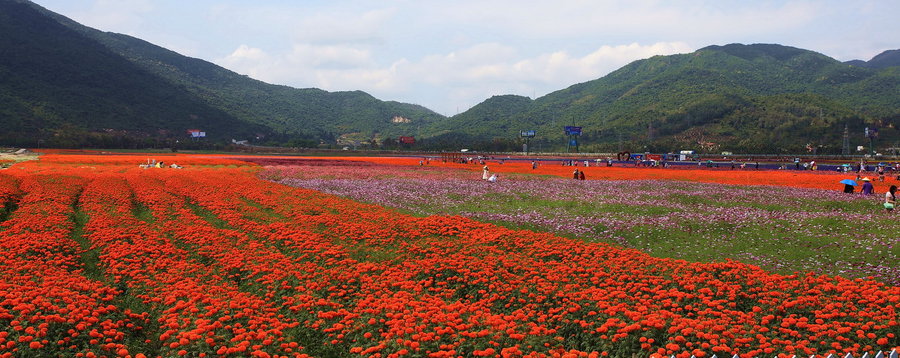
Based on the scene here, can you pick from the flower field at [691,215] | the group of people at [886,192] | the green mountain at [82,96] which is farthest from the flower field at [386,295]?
the green mountain at [82,96]

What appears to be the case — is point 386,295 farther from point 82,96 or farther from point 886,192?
point 82,96

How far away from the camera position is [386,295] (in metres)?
9.38

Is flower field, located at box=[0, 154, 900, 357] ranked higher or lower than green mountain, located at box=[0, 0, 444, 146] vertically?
lower

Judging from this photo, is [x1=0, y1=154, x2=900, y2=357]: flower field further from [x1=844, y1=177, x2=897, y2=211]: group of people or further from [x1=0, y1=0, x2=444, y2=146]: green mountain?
[x1=0, y1=0, x2=444, y2=146]: green mountain

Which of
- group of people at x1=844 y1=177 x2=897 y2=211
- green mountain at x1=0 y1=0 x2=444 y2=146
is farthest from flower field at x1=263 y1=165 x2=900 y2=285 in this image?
green mountain at x1=0 y1=0 x2=444 y2=146

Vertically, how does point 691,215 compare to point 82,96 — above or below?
below

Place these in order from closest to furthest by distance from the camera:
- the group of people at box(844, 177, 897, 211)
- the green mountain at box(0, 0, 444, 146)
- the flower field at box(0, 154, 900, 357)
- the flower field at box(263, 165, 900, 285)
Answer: the flower field at box(0, 154, 900, 357) → the flower field at box(263, 165, 900, 285) → the group of people at box(844, 177, 897, 211) → the green mountain at box(0, 0, 444, 146)

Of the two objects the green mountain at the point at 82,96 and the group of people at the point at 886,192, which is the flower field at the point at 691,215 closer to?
the group of people at the point at 886,192

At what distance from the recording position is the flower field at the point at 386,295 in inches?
291

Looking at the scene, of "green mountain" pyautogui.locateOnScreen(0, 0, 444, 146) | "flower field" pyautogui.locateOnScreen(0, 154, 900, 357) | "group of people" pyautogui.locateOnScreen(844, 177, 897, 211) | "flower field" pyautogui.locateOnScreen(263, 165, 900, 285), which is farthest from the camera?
"green mountain" pyautogui.locateOnScreen(0, 0, 444, 146)

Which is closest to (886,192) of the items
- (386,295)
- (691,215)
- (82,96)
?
(691,215)

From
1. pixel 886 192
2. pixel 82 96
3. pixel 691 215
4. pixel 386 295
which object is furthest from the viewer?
pixel 82 96

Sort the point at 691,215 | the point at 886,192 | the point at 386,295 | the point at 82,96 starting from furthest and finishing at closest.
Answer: the point at 82,96 → the point at 886,192 → the point at 691,215 → the point at 386,295

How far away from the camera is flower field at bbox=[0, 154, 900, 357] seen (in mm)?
7395
